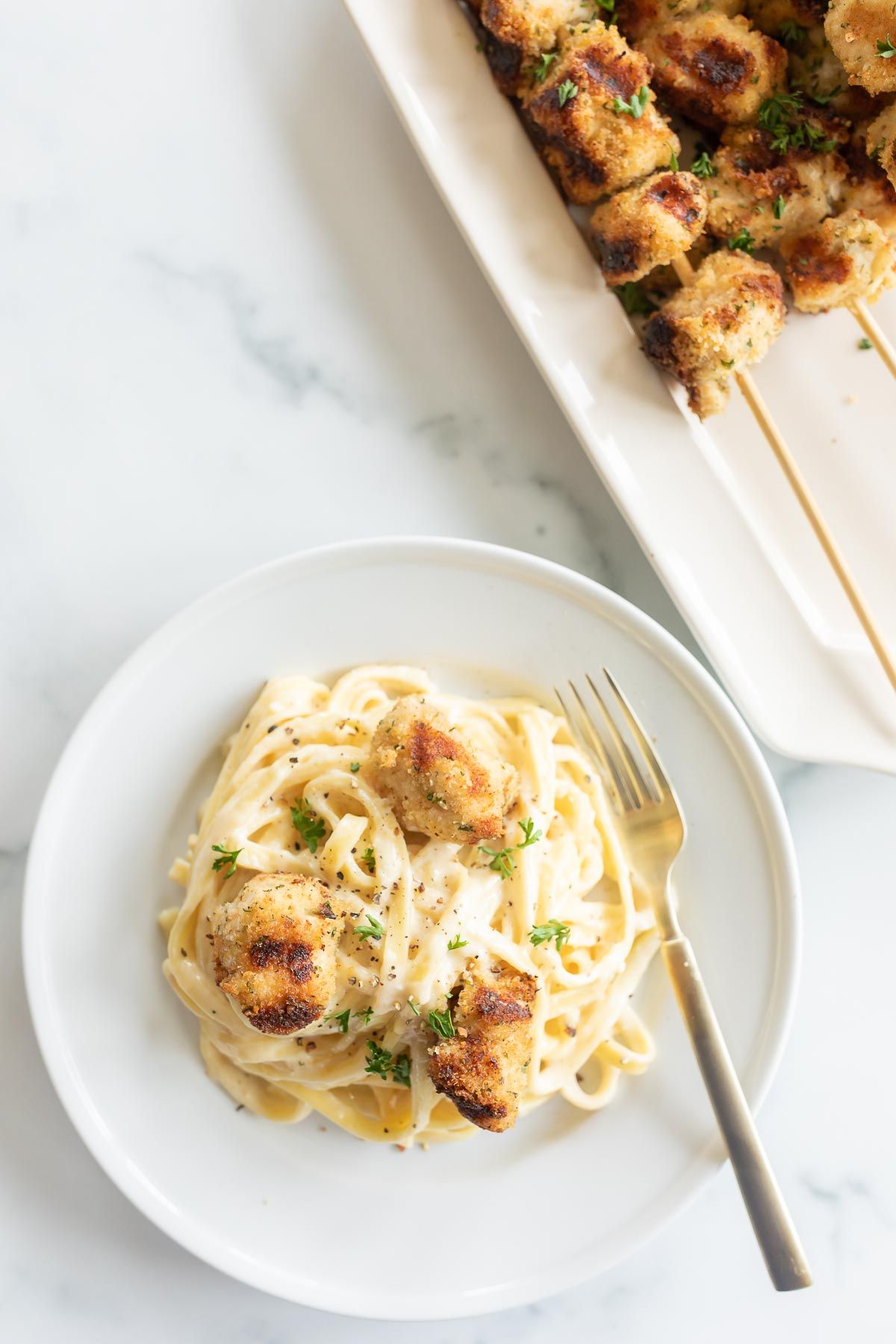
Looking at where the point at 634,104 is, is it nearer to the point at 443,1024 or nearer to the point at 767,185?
the point at 767,185

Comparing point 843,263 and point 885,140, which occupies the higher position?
point 885,140

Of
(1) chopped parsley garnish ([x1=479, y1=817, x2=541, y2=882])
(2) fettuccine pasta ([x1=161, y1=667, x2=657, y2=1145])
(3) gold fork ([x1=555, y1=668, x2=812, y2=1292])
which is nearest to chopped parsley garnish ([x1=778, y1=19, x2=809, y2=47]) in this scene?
(3) gold fork ([x1=555, y1=668, x2=812, y2=1292])

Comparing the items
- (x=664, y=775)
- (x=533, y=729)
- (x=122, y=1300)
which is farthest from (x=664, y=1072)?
(x=122, y=1300)

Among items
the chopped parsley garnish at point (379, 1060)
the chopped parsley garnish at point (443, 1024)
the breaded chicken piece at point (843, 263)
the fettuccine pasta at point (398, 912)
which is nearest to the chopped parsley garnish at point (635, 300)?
the breaded chicken piece at point (843, 263)

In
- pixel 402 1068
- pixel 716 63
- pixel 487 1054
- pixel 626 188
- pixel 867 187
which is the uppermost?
pixel 716 63

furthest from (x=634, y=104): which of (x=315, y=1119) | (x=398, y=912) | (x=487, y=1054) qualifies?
(x=315, y=1119)

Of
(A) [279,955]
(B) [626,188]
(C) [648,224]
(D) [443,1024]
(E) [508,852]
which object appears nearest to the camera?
(A) [279,955]

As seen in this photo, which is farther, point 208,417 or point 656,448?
point 208,417
